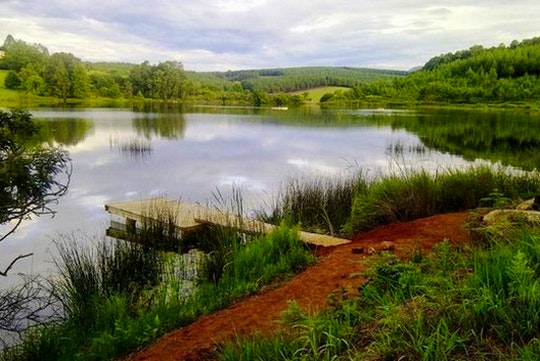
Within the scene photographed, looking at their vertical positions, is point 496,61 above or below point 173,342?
above

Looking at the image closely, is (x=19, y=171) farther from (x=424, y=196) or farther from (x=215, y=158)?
(x=215, y=158)

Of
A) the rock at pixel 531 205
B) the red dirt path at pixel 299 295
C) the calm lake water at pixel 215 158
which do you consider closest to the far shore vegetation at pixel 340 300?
the red dirt path at pixel 299 295

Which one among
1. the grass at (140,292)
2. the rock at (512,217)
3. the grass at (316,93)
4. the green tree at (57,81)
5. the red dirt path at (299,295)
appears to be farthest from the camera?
the grass at (316,93)

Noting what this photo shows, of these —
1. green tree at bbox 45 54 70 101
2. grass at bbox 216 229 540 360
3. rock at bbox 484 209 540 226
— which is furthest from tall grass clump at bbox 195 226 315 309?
green tree at bbox 45 54 70 101

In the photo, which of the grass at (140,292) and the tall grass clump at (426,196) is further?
the tall grass clump at (426,196)

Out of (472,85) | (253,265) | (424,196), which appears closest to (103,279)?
(253,265)

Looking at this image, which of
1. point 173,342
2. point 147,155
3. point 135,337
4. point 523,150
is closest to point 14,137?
point 135,337

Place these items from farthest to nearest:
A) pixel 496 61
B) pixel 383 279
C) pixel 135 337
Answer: pixel 496 61 → pixel 135 337 → pixel 383 279

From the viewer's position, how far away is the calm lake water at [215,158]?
11.5 metres

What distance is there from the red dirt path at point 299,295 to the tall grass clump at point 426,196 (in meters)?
1.61

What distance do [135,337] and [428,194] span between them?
17.8ft

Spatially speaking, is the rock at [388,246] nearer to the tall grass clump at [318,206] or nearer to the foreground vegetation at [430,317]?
the foreground vegetation at [430,317]

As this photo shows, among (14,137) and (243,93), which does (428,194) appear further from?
(243,93)

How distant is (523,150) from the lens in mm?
23234
